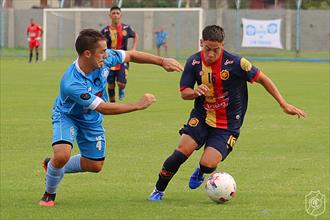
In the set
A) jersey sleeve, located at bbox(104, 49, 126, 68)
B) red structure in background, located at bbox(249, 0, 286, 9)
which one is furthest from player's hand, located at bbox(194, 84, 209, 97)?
red structure in background, located at bbox(249, 0, 286, 9)

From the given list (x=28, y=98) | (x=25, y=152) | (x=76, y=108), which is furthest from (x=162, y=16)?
(x=76, y=108)

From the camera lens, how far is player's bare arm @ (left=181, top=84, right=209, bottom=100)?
803 centimetres

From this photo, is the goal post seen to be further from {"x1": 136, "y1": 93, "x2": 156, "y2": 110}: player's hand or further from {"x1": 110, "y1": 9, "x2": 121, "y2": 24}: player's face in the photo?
{"x1": 136, "y1": 93, "x2": 156, "y2": 110}: player's hand

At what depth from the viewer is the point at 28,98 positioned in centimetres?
2011


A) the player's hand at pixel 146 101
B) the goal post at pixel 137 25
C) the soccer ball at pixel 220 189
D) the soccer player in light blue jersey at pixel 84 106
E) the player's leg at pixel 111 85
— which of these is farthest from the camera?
the goal post at pixel 137 25

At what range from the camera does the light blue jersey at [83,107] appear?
25.0 feet

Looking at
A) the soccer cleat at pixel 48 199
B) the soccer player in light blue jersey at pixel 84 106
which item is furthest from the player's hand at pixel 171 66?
the soccer cleat at pixel 48 199

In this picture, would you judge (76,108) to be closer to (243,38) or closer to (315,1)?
(243,38)

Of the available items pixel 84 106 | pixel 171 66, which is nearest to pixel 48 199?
pixel 84 106

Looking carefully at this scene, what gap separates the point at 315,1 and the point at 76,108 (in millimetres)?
47822

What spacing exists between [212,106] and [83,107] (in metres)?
1.45

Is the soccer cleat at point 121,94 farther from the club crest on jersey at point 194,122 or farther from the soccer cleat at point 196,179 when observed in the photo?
the club crest on jersey at point 194,122

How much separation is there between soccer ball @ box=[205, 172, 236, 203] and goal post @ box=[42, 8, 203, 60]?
94.0 feet

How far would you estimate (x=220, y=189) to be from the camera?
8289 mm
